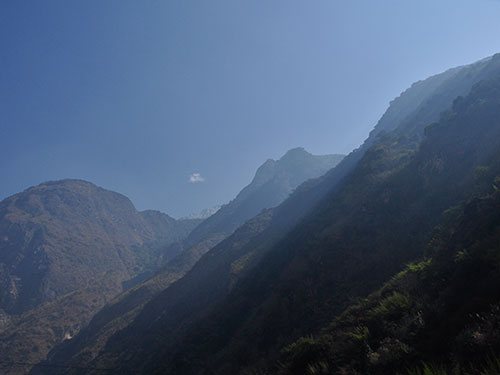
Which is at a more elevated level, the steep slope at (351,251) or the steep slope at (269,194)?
the steep slope at (269,194)

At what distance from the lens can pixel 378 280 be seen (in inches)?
543

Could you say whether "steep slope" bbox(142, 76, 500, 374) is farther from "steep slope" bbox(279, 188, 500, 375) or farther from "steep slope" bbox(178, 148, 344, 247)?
"steep slope" bbox(178, 148, 344, 247)

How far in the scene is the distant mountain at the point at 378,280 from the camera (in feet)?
20.0

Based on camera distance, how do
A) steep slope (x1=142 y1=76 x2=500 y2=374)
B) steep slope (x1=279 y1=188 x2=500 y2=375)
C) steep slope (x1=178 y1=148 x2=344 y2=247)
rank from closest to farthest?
1. steep slope (x1=279 y1=188 x2=500 y2=375)
2. steep slope (x1=142 y1=76 x2=500 y2=374)
3. steep slope (x1=178 y1=148 x2=344 y2=247)

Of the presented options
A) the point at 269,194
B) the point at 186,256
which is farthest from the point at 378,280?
the point at 269,194

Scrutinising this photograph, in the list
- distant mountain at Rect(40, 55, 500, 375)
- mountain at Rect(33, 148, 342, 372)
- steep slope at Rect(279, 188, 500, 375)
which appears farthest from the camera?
mountain at Rect(33, 148, 342, 372)

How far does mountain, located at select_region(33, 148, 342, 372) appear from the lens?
2557 inches

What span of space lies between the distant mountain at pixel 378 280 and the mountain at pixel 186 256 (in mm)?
20684

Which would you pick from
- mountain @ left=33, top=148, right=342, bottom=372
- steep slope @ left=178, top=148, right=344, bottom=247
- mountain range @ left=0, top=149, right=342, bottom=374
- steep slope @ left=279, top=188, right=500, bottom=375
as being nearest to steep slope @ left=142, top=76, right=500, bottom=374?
steep slope @ left=279, top=188, right=500, bottom=375

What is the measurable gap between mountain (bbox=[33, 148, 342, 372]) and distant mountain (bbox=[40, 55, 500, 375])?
20.7 m

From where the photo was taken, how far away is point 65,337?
87.8 meters

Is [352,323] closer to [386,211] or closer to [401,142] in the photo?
[386,211]

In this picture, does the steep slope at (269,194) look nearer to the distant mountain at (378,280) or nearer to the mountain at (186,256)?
the mountain at (186,256)

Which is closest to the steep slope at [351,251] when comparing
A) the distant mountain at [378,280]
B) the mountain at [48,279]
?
the distant mountain at [378,280]
